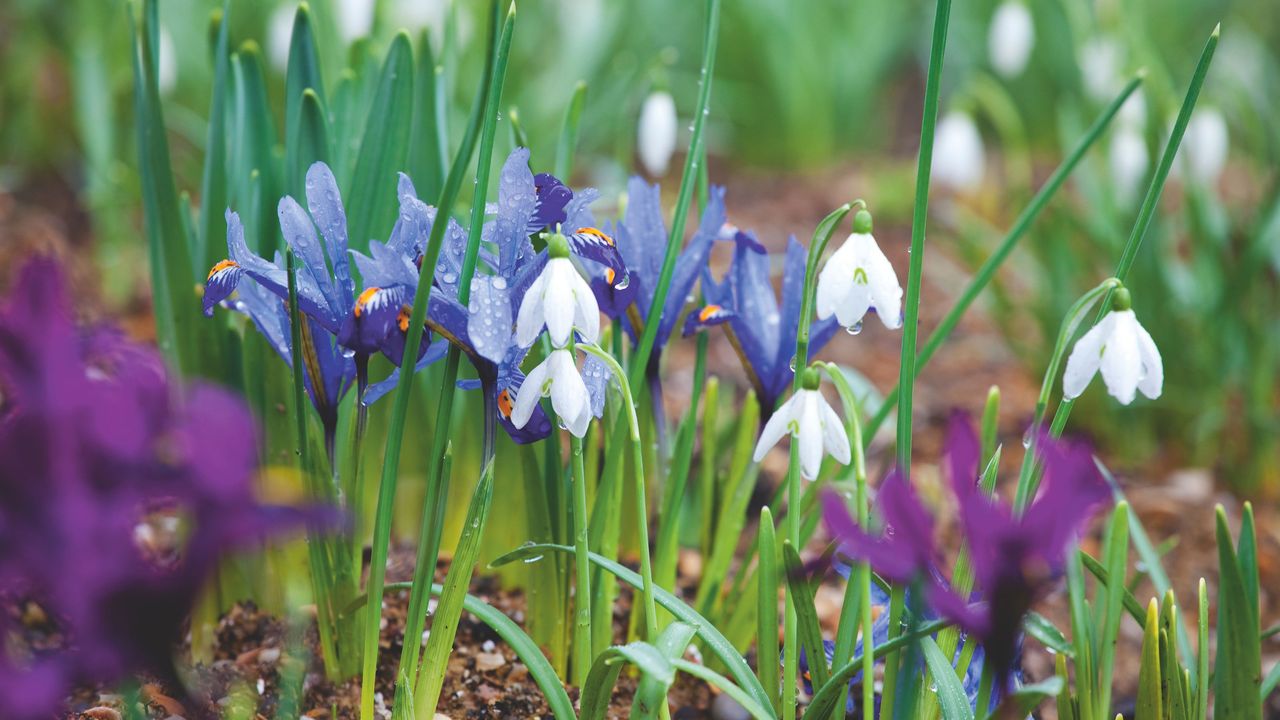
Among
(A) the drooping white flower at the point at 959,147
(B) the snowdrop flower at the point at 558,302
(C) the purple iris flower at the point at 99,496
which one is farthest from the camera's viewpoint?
(A) the drooping white flower at the point at 959,147

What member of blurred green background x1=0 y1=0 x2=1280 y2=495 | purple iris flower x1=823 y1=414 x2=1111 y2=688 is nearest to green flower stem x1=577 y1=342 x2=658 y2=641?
purple iris flower x1=823 y1=414 x2=1111 y2=688

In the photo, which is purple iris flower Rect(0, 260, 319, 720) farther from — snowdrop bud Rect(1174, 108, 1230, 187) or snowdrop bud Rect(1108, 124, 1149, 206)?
snowdrop bud Rect(1174, 108, 1230, 187)

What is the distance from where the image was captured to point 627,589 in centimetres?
168

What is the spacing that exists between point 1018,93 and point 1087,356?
4.79 metres

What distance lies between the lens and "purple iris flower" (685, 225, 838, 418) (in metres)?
1.50

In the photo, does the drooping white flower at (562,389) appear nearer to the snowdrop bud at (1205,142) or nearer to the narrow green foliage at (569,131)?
the narrow green foliage at (569,131)

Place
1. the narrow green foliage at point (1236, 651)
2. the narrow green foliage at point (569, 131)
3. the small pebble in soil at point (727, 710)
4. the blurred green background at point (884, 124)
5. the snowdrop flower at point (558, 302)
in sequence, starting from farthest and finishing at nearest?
1. the blurred green background at point (884, 124)
2. the narrow green foliage at point (569, 131)
3. the small pebble in soil at point (727, 710)
4. the narrow green foliage at point (1236, 651)
5. the snowdrop flower at point (558, 302)

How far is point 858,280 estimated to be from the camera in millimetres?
Result: 1136

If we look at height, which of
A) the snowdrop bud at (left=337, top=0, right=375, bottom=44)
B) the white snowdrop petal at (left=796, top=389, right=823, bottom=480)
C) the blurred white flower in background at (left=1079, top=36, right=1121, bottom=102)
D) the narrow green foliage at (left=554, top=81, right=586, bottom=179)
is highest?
the blurred white flower in background at (left=1079, top=36, right=1121, bottom=102)

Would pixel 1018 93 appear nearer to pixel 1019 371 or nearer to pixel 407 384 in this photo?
pixel 1019 371

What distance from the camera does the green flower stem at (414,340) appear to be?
1.04 m

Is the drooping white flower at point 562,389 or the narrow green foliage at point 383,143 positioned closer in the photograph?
the drooping white flower at point 562,389

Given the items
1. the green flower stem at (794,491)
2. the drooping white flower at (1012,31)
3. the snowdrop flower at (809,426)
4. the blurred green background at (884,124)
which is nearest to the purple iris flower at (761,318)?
the green flower stem at (794,491)

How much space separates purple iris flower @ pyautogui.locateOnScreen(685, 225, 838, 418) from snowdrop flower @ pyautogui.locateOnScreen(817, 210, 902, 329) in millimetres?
355
